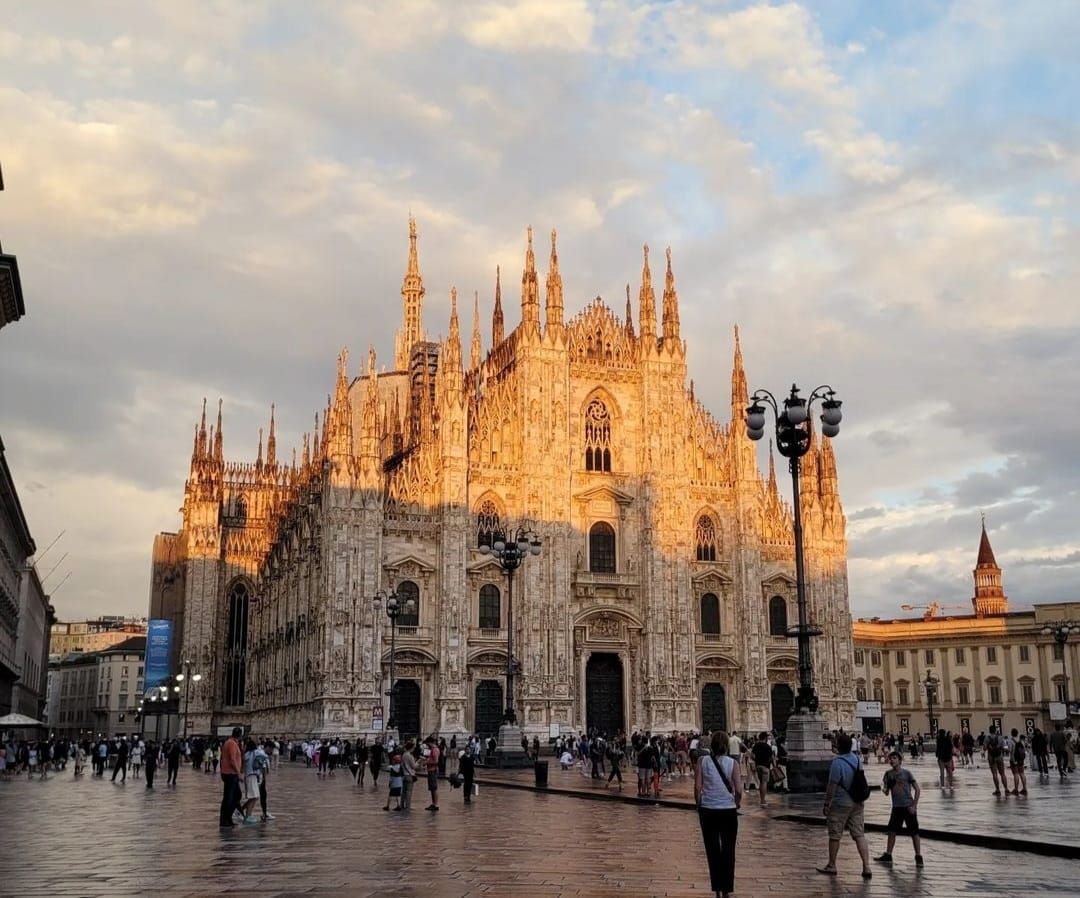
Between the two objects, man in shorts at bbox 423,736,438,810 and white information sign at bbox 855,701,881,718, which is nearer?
man in shorts at bbox 423,736,438,810

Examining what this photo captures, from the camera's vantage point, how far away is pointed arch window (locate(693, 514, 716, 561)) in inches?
2367

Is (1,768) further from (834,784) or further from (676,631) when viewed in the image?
(834,784)

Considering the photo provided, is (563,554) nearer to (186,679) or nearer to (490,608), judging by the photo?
(490,608)

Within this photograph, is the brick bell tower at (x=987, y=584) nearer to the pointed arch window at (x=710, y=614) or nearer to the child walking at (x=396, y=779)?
the pointed arch window at (x=710, y=614)

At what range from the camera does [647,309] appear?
60.9 metres

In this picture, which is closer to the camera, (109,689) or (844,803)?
(844,803)

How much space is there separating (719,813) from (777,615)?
50.9m

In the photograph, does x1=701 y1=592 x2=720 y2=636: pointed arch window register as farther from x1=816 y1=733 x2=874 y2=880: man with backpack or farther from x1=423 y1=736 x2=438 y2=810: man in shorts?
x1=816 y1=733 x2=874 y2=880: man with backpack

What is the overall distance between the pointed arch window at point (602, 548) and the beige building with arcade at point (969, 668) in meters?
39.1

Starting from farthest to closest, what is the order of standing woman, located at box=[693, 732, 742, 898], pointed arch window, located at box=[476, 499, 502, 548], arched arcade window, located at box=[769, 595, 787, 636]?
arched arcade window, located at box=[769, 595, 787, 636] → pointed arch window, located at box=[476, 499, 502, 548] → standing woman, located at box=[693, 732, 742, 898]

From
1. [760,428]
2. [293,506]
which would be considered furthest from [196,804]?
[293,506]

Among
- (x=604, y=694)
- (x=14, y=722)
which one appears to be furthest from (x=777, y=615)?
(x=14, y=722)

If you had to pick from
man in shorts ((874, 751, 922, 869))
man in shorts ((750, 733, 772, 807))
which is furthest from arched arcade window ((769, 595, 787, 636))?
man in shorts ((874, 751, 922, 869))

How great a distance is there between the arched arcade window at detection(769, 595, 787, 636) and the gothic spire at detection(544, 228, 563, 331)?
59.5 feet
